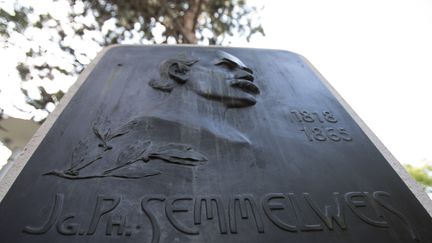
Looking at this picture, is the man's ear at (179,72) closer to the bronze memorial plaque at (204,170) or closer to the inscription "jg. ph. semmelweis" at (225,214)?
the bronze memorial plaque at (204,170)

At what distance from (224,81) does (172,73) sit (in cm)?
44

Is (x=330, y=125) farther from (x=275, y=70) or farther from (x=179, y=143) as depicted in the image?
(x=179, y=143)

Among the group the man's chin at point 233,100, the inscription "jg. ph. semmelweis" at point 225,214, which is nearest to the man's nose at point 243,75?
the man's chin at point 233,100

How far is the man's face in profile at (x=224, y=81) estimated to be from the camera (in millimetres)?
2328

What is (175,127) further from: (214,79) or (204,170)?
(214,79)

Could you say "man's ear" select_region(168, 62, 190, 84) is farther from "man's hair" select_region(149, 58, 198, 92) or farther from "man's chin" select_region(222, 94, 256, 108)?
"man's chin" select_region(222, 94, 256, 108)

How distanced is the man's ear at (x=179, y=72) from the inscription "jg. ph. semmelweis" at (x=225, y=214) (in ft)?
3.69

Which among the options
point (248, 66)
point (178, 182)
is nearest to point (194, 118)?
point (178, 182)

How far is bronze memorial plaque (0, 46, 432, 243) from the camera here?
1.47 m

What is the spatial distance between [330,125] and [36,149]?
2042mm

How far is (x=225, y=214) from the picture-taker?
1527mm

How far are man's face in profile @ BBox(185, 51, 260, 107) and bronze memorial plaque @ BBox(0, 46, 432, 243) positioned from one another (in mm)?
12

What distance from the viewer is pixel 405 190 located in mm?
1743

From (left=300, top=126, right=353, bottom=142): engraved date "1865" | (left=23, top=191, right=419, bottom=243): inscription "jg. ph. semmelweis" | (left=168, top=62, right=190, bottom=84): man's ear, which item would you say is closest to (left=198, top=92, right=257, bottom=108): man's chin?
(left=168, top=62, right=190, bottom=84): man's ear
